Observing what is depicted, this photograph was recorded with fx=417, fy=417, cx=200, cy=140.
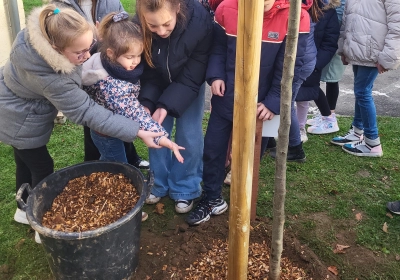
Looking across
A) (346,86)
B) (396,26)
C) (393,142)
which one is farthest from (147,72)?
(346,86)

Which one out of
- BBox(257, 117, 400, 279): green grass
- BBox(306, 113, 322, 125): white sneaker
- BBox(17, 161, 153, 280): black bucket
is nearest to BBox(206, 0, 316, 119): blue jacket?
BBox(17, 161, 153, 280): black bucket

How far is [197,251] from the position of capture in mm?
2707

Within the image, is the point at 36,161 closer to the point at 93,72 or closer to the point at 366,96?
the point at 93,72

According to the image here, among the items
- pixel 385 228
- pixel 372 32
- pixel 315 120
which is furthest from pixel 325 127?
pixel 385 228

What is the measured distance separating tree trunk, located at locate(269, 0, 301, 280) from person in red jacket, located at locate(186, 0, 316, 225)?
74 cm

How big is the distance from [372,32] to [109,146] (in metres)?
2.34

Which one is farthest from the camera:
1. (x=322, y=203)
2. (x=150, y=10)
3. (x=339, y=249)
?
(x=322, y=203)

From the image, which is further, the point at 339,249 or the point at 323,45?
the point at 323,45

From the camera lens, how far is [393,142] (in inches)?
167

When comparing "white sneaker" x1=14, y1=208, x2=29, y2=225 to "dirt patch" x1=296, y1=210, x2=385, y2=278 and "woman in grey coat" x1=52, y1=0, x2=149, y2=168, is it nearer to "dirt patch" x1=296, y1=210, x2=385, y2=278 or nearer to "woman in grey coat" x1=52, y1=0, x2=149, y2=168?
"woman in grey coat" x1=52, y1=0, x2=149, y2=168

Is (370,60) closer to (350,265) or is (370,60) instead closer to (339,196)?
(339,196)

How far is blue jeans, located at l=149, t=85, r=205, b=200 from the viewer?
2979 mm

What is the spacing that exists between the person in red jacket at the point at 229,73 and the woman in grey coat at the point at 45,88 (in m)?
0.58

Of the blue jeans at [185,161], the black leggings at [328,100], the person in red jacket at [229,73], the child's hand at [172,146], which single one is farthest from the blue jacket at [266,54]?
the black leggings at [328,100]
